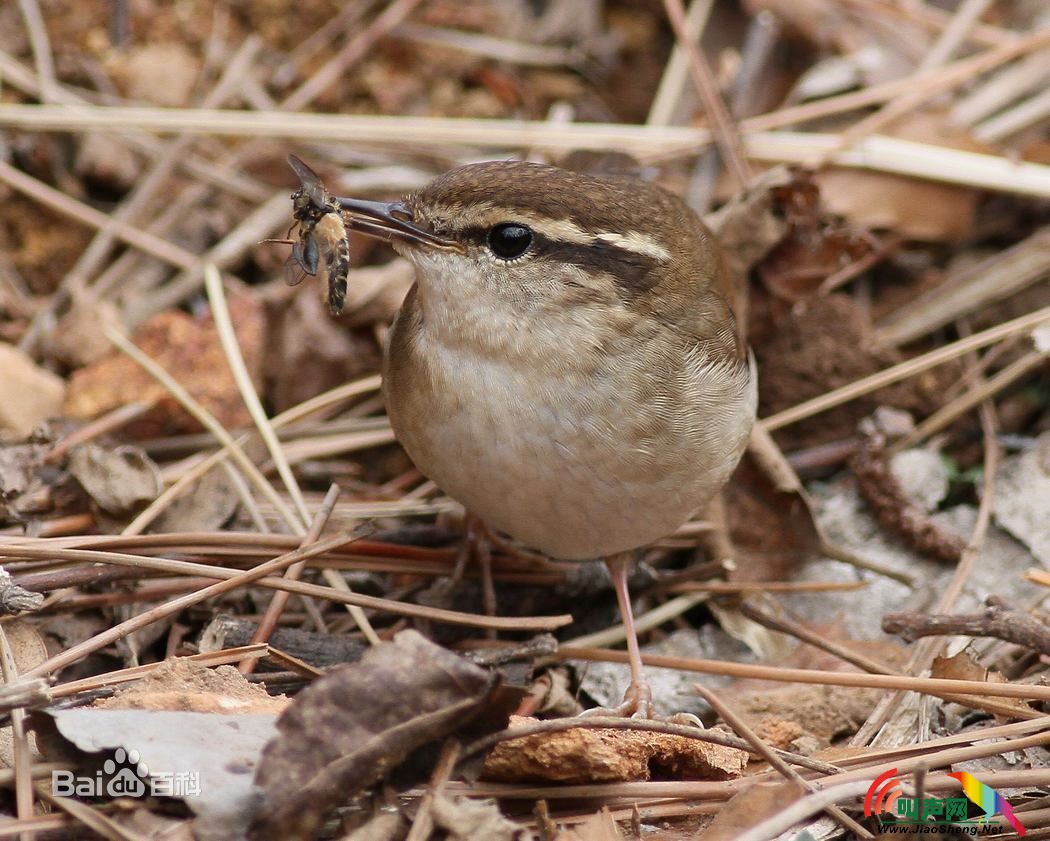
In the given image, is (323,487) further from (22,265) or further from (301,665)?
(22,265)

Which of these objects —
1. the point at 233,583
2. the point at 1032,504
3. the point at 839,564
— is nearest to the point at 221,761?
the point at 233,583

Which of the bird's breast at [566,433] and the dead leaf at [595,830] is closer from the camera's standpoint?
the dead leaf at [595,830]

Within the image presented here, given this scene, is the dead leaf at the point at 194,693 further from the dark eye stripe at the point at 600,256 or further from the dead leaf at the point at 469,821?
the dark eye stripe at the point at 600,256

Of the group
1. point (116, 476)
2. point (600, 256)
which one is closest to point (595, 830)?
point (600, 256)

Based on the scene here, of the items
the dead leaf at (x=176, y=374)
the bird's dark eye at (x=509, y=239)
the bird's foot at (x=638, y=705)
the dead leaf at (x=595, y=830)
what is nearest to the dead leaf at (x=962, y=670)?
the bird's foot at (x=638, y=705)

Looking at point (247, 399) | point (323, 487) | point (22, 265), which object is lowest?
point (323, 487)

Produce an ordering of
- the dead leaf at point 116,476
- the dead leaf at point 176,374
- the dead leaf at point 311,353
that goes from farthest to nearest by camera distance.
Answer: the dead leaf at point 311,353
the dead leaf at point 176,374
the dead leaf at point 116,476

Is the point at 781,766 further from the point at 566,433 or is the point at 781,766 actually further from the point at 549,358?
the point at 549,358

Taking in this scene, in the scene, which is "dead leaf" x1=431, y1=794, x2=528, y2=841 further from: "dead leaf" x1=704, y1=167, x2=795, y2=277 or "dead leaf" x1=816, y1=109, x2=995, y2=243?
"dead leaf" x1=816, y1=109, x2=995, y2=243
